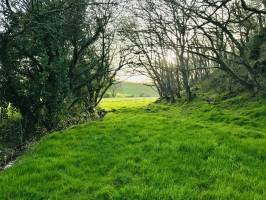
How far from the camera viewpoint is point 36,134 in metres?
25.2

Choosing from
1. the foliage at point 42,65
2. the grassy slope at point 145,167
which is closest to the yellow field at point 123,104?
the foliage at point 42,65

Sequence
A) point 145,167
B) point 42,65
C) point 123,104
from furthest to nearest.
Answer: point 123,104 < point 42,65 < point 145,167

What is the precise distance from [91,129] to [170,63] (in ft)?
130

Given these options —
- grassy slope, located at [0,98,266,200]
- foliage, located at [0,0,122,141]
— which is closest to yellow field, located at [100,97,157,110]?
foliage, located at [0,0,122,141]

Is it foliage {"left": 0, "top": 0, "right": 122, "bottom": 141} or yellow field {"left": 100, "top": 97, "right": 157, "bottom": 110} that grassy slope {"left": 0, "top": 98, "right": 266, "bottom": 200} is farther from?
yellow field {"left": 100, "top": 97, "right": 157, "bottom": 110}

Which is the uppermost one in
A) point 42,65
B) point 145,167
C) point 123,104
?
point 42,65

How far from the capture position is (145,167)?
13148mm

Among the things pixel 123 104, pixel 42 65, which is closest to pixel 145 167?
pixel 42 65

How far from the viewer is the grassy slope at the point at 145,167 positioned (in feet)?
35.6

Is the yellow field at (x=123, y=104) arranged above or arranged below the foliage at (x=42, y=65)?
below

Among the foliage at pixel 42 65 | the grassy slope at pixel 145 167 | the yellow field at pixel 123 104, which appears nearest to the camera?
the grassy slope at pixel 145 167

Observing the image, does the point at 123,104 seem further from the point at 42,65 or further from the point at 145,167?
the point at 145,167

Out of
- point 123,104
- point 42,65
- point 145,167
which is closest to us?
point 145,167

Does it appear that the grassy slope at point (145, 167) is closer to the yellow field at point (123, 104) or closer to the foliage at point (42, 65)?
the foliage at point (42, 65)
